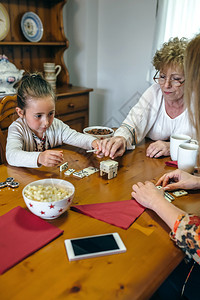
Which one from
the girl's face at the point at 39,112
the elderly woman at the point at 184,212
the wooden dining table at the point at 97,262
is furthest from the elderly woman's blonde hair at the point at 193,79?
the girl's face at the point at 39,112

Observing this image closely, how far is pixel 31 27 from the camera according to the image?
9.32 ft

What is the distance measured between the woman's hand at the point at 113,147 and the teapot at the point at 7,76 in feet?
4.90

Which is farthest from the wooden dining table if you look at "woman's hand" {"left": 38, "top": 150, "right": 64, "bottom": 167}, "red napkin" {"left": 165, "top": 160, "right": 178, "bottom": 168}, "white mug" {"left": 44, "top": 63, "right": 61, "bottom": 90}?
"white mug" {"left": 44, "top": 63, "right": 61, "bottom": 90}

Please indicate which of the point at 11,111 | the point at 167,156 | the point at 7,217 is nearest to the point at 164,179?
the point at 167,156

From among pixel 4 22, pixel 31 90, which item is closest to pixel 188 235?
pixel 31 90

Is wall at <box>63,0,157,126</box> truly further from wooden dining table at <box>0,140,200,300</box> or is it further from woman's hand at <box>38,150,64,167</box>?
wooden dining table at <box>0,140,200,300</box>

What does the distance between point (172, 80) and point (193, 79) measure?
2.41ft

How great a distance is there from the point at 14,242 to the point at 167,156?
0.99 metres

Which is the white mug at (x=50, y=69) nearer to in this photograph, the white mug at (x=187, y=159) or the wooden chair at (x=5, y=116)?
the wooden chair at (x=5, y=116)

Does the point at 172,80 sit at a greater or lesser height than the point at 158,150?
greater

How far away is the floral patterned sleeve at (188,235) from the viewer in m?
0.80

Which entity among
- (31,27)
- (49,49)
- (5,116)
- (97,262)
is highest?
(31,27)

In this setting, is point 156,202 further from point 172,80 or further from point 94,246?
point 172,80

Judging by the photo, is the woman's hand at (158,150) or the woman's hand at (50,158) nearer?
the woman's hand at (50,158)
